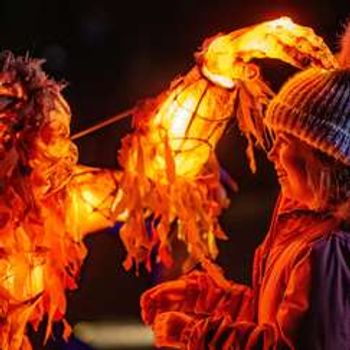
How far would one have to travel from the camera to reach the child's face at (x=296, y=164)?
6.61 feet

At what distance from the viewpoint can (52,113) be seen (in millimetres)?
2271

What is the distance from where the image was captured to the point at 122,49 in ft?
19.0

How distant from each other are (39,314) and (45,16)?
341 centimetres

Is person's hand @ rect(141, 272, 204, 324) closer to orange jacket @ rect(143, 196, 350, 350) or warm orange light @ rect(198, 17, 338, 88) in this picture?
orange jacket @ rect(143, 196, 350, 350)

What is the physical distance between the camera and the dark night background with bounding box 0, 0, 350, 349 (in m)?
4.99

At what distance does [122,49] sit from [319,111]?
3916mm

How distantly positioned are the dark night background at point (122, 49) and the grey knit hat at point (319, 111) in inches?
109

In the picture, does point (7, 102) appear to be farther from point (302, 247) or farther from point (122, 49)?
point (122, 49)

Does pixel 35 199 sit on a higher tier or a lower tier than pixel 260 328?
higher

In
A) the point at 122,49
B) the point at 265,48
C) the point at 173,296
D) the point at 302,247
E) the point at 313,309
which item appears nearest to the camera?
the point at 313,309

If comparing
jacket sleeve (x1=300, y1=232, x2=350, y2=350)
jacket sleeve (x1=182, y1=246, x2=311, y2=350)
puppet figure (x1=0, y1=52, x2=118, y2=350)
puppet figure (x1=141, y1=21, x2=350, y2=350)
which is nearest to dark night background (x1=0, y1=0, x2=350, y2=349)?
puppet figure (x1=0, y1=52, x2=118, y2=350)

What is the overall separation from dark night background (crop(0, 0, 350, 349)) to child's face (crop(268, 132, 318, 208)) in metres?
2.73

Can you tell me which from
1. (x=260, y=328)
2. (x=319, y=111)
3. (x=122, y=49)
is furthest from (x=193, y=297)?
(x=122, y=49)

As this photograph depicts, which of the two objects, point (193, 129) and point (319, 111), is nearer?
point (319, 111)
